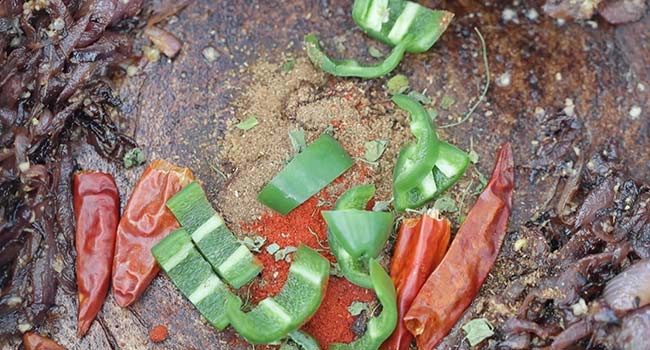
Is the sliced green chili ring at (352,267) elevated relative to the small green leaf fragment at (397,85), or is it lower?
lower

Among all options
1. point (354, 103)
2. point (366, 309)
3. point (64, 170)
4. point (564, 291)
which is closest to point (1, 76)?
point (64, 170)

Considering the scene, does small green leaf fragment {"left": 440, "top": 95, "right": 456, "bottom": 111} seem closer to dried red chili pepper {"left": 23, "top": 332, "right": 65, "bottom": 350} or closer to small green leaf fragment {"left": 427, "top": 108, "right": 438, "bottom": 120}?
small green leaf fragment {"left": 427, "top": 108, "right": 438, "bottom": 120}

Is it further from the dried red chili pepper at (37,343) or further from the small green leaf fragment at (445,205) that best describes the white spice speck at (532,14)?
the dried red chili pepper at (37,343)

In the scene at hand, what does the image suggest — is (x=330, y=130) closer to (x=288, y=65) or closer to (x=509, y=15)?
(x=288, y=65)

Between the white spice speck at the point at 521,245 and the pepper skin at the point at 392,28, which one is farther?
the pepper skin at the point at 392,28

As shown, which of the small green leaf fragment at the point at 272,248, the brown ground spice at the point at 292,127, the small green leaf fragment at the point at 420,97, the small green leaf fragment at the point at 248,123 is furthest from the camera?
the small green leaf fragment at the point at 420,97

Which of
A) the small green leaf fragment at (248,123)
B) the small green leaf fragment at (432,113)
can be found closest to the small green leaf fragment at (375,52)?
the small green leaf fragment at (432,113)
